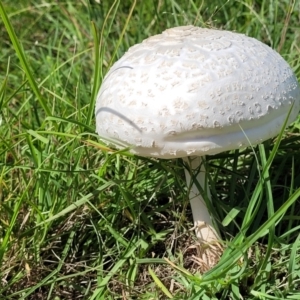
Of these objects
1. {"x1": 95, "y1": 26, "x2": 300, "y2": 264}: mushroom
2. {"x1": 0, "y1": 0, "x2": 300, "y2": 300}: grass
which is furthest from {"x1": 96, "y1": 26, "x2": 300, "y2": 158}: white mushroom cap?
{"x1": 0, "y1": 0, "x2": 300, "y2": 300}: grass

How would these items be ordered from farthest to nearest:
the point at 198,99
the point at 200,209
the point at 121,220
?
1. the point at 121,220
2. the point at 200,209
3. the point at 198,99

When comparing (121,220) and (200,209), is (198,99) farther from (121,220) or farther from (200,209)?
(121,220)

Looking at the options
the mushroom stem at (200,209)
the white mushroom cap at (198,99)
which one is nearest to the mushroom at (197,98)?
the white mushroom cap at (198,99)

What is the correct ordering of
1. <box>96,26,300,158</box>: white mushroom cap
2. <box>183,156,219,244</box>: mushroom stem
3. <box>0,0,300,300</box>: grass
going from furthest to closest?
<box>183,156,219,244</box>: mushroom stem < <box>0,0,300,300</box>: grass < <box>96,26,300,158</box>: white mushroom cap

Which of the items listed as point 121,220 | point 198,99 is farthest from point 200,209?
point 198,99

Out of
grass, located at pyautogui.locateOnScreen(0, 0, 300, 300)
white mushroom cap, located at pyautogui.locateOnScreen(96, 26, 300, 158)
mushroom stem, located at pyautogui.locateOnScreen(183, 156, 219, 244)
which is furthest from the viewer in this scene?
mushroom stem, located at pyautogui.locateOnScreen(183, 156, 219, 244)

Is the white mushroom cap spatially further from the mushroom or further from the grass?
the grass

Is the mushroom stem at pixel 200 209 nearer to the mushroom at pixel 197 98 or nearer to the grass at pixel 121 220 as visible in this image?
the grass at pixel 121 220

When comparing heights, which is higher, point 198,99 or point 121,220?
point 198,99
